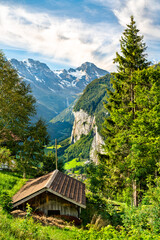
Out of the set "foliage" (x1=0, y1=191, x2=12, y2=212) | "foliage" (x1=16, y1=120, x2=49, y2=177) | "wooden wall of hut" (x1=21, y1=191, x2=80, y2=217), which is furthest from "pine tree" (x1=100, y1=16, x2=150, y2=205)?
"foliage" (x1=16, y1=120, x2=49, y2=177)

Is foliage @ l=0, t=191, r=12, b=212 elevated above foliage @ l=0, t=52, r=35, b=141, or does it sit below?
below

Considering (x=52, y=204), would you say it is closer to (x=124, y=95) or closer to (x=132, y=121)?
(x=132, y=121)

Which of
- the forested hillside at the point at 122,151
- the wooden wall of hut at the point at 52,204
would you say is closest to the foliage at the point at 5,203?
the forested hillside at the point at 122,151

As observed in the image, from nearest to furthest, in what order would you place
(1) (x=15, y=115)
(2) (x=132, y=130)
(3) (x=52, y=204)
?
1. (3) (x=52, y=204)
2. (2) (x=132, y=130)
3. (1) (x=15, y=115)

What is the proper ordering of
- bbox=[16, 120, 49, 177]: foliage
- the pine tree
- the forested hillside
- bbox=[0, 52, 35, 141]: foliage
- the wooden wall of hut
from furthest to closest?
1. bbox=[16, 120, 49, 177]: foliage
2. bbox=[0, 52, 35, 141]: foliage
3. the pine tree
4. the wooden wall of hut
5. the forested hillside

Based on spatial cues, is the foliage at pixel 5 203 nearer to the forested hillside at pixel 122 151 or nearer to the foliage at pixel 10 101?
the forested hillside at pixel 122 151

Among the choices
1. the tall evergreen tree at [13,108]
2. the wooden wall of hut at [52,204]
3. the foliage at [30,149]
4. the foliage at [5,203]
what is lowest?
the wooden wall of hut at [52,204]

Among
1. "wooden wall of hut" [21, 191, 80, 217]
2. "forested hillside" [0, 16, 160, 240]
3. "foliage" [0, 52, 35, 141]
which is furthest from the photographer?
"foliage" [0, 52, 35, 141]

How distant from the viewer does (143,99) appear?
12.7 metres

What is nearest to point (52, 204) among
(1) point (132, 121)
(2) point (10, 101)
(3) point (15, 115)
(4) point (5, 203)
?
(4) point (5, 203)

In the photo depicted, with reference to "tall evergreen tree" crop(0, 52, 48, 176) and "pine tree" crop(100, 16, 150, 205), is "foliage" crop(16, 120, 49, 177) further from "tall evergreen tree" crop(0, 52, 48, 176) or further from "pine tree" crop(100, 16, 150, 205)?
"pine tree" crop(100, 16, 150, 205)

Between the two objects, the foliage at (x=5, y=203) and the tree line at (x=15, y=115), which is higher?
the tree line at (x=15, y=115)

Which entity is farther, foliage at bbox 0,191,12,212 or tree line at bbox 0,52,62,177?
tree line at bbox 0,52,62,177

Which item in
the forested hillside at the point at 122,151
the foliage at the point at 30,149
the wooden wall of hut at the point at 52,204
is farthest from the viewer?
the foliage at the point at 30,149
